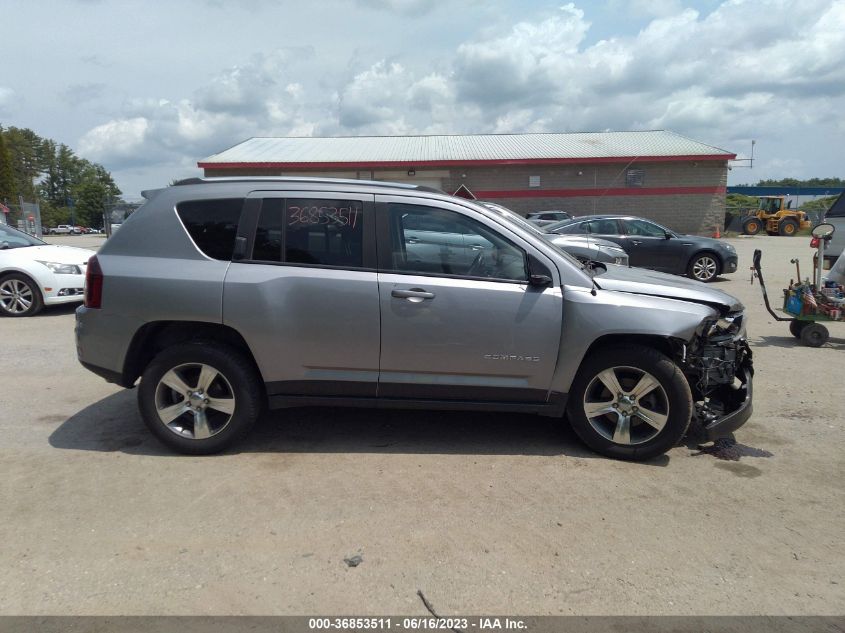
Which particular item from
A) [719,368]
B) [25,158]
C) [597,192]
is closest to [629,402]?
[719,368]

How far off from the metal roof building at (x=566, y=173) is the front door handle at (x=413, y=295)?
27.1 metres

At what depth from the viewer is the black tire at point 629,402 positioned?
416 cm

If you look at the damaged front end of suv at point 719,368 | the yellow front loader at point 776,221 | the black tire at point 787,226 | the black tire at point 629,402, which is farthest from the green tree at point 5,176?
the damaged front end of suv at point 719,368

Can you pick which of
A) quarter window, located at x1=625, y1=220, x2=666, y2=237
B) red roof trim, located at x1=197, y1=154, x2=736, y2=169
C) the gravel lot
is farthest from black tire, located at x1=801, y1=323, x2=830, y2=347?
red roof trim, located at x1=197, y1=154, x2=736, y2=169

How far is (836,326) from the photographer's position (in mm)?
9016

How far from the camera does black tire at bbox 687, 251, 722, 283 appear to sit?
14047mm

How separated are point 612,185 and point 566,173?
244cm

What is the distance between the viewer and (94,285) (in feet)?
14.2

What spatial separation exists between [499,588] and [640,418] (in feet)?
6.04

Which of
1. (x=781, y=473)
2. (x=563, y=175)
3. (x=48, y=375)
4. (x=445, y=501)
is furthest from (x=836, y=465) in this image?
(x=563, y=175)

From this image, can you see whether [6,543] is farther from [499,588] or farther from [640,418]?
[640,418]

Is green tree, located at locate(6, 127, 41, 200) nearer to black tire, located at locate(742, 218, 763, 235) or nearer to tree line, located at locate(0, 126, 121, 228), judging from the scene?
tree line, located at locate(0, 126, 121, 228)

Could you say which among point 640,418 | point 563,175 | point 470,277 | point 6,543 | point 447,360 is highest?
point 563,175

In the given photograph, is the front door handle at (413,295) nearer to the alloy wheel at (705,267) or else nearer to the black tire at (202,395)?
the black tire at (202,395)
